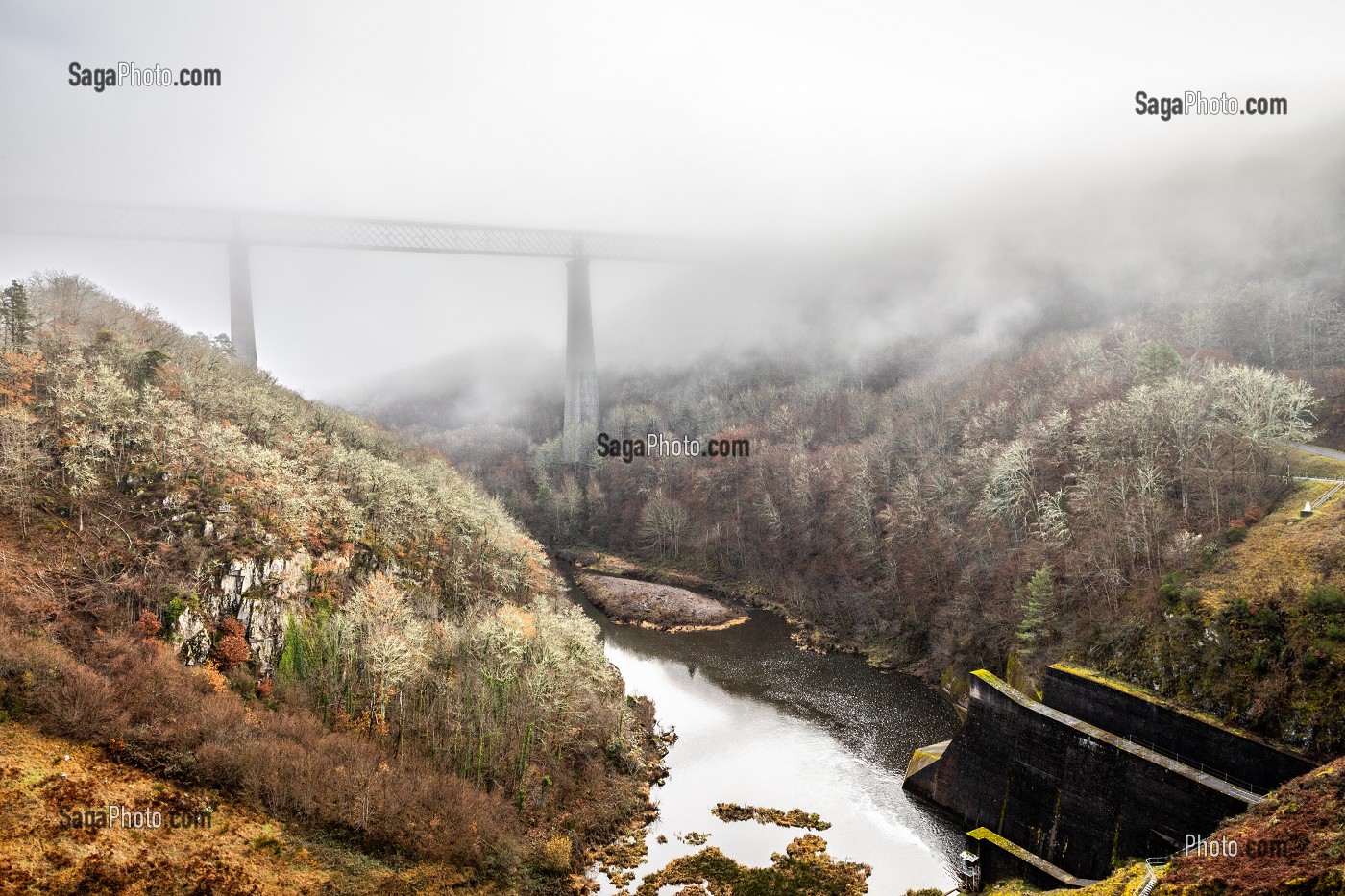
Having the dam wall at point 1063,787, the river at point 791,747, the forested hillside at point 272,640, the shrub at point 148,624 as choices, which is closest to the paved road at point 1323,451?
the river at point 791,747

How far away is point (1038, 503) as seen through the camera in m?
36.9

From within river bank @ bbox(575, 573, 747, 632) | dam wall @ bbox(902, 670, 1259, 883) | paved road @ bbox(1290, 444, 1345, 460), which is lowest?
river bank @ bbox(575, 573, 747, 632)

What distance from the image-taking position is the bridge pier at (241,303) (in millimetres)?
52500

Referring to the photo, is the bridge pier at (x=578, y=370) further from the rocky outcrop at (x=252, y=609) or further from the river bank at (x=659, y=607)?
the rocky outcrop at (x=252, y=609)

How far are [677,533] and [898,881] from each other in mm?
48846

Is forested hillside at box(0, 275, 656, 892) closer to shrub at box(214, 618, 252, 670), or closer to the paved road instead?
shrub at box(214, 618, 252, 670)

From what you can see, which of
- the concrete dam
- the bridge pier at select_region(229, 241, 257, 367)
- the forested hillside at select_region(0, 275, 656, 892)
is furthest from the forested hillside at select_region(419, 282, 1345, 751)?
the bridge pier at select_region(229, 241, 257, 367)

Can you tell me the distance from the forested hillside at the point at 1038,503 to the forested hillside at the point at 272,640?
60.8 feet

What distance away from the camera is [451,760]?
2303 centimetres

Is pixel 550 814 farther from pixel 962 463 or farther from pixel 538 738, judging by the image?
pixel 962 463

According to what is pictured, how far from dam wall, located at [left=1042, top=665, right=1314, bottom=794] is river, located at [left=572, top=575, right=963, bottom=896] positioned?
617 cm

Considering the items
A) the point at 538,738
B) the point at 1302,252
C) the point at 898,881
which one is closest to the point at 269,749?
the point at 538,738

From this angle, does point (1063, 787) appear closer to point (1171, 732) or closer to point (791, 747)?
point (1171, 732)

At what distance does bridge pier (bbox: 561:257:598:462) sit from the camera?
78.1 metres
